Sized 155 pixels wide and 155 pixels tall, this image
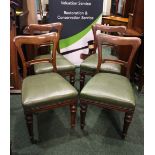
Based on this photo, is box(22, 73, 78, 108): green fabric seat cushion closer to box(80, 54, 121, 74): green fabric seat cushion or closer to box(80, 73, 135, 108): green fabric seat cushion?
box(80, 73, 135, 108): green fabric seat cushion

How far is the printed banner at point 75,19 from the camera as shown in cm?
277

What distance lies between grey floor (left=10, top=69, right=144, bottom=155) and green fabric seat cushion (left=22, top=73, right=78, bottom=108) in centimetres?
43

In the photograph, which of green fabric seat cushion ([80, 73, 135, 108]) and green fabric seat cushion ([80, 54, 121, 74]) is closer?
green fabric seat cushion ([80, 73, 135, 108])

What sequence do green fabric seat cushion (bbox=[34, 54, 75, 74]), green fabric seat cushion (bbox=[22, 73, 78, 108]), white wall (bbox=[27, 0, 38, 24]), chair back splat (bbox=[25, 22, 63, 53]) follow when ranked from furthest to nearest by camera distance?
white wall (bbox=[27, 0, 38, 24]), chair back splat (bbox=[25, 22, 63, 53]), green fabric seat cushion (bbox=[34, 54, 75, 74]), green fabric seat cushion (bbox=[22, 73, 78, 108])

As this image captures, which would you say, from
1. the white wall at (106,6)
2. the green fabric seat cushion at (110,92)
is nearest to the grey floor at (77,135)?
the green fabric seat cushion at (110,92)

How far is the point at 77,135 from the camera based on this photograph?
180 cm

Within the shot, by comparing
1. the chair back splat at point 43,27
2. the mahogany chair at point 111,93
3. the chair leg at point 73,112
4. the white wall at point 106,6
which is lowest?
the chair leg at point 73,112

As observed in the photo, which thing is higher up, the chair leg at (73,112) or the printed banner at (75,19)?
the printed banner at (75,19)

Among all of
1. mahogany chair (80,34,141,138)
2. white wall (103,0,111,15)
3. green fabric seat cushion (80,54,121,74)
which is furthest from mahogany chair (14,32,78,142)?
white wall (103,0,111,15)

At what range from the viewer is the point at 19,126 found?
189 centimetres

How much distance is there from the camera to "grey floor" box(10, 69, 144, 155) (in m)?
1.65

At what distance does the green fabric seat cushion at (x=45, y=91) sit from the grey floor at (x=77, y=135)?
433 mm

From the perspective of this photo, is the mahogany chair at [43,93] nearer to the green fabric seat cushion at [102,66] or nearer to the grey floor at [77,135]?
the grey floor at [77,135]
